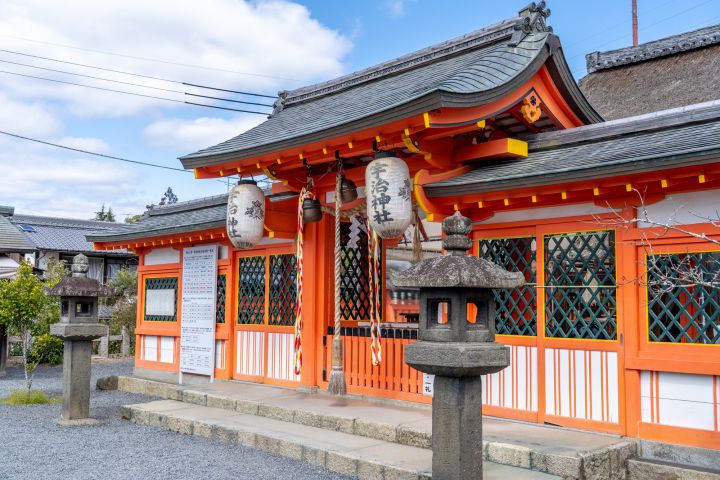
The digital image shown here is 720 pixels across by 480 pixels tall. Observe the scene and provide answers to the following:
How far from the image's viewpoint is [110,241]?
13.2 metres

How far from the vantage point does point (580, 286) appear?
6320mm

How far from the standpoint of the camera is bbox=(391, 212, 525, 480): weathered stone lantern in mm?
4391

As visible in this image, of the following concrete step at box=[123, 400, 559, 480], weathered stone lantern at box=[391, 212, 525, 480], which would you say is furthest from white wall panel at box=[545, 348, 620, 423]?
weathered stone lantern at box=[391, 212, 525, 480]

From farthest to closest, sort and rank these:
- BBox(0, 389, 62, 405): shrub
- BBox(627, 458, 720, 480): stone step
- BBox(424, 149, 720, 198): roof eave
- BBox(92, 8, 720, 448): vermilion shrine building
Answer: BBox(0, 389, 62, 405): shrub < BBox(92, 8, 720, 448): vermilion shrine building < BBox(627, 458, 720, 480): stone step < BBox(424, 149, 720, 198): roof eave

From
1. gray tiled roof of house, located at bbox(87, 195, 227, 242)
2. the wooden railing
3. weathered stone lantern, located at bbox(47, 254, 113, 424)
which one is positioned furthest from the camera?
gray tiled roof of house, located at bbox(87, 195, 227, 242)

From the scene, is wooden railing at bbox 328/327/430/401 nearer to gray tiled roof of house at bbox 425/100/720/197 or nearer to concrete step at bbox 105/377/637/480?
concrete step at bbox 105/377/637/480

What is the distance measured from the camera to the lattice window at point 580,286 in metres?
6.24

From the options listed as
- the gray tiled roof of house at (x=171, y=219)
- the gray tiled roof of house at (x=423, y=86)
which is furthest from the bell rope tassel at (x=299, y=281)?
the gray tiled roof of house at (x=171, y=219)

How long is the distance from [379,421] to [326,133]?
3.34 meters

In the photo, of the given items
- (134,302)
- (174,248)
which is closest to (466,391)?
(174,248)

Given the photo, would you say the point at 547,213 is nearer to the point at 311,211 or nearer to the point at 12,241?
the point at 311,211

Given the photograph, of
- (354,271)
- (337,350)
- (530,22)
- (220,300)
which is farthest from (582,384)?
(220,300)

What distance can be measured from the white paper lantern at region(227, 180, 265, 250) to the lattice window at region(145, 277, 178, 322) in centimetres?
378

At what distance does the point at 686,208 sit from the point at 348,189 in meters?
4.03
